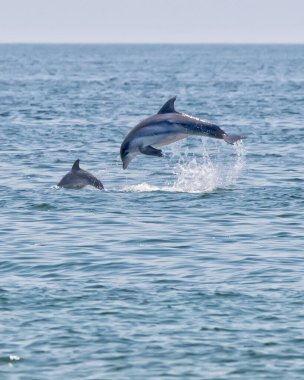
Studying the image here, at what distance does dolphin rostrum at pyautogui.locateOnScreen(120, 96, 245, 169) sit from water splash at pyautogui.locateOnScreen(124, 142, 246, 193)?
10.6 feet

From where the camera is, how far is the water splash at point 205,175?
30.9 m

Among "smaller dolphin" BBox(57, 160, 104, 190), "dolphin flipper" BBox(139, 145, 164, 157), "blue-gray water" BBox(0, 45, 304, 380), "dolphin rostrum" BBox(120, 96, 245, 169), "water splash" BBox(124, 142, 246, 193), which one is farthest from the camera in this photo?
"water splash" BBox(124, 142, 246, 193)

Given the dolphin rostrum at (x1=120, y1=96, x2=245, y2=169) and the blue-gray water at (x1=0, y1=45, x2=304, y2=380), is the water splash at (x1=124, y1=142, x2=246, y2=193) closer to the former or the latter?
the blue-gray water at (x1=0, y1=45, x2=304, y2=380)

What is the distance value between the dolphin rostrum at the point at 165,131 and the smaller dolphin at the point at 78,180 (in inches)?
113

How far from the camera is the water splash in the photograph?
3088 cm

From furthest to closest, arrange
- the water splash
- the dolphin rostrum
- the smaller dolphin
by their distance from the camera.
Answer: the water splash
the smaller dolphin
the dolphin rostrum

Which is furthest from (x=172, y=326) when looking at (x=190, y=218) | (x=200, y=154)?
(x=200, y=154)

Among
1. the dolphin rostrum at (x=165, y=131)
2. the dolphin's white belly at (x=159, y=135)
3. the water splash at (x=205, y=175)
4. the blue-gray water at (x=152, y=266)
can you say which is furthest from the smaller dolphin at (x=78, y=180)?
the dolphin's white belly at (x=159, y=135)

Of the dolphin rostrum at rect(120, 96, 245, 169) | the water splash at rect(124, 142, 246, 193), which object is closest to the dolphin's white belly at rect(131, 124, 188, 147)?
the dolphin rostrum at rect(120, 96, 245, 169)

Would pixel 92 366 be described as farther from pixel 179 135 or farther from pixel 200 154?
pixel 200 154

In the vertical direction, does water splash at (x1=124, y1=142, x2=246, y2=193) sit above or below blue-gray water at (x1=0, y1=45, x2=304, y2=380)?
below

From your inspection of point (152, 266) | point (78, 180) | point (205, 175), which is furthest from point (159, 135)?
point (205, 175)

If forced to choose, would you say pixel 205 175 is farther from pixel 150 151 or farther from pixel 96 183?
pixel 150 151

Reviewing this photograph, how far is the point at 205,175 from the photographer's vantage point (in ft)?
110
